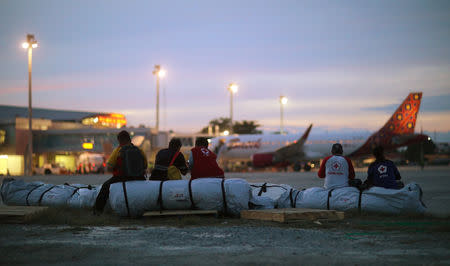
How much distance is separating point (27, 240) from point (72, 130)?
55580 millimetres

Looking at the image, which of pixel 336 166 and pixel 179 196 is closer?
pixel 179 196

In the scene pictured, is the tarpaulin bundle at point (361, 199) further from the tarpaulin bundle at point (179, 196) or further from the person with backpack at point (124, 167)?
the person with backpack at point (124, 167)

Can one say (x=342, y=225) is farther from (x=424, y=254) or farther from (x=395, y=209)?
(x=424, y=254)

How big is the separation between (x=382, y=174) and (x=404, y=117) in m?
33.4

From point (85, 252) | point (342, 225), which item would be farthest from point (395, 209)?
point (85, 252)

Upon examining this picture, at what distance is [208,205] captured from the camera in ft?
29.1

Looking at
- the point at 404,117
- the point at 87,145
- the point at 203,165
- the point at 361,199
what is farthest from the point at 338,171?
the point at 87,145

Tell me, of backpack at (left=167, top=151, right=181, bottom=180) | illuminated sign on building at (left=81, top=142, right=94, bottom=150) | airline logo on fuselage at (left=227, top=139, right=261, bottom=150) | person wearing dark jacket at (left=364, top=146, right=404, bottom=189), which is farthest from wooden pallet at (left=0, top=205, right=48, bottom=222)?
illuminated sign on building at (left=81, top=142, right=94, bottom=150)

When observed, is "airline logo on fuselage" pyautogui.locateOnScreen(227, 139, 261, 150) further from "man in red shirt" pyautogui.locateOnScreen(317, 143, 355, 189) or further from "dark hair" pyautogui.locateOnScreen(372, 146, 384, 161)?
"dark hair" pyautogui.locateOnScreen(372, 146, 384, 161)

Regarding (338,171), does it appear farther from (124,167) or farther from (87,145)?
(87,145)

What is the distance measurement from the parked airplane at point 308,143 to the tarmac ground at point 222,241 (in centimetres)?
3121

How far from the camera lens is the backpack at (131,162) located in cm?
916

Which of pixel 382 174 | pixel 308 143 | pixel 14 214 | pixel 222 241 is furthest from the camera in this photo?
pixel 308 143

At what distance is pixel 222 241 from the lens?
6.32 metres
